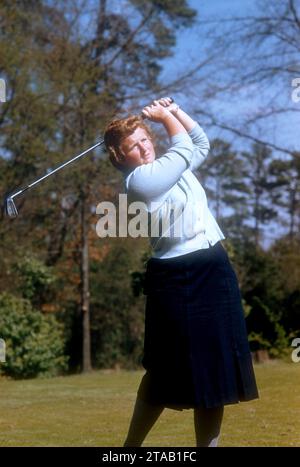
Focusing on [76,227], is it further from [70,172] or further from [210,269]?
[210,269]

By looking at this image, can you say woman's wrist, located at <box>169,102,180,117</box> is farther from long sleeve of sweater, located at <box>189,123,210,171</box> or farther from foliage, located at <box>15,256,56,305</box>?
foliage, located at <box>15,256,56,305</box>

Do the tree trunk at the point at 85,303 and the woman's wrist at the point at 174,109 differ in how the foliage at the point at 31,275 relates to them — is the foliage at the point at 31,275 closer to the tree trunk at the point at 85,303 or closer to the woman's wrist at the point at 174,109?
the tree trunk at the point at 85,303

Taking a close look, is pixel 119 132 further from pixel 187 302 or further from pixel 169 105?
pixel 187 302

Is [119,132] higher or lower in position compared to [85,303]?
higher

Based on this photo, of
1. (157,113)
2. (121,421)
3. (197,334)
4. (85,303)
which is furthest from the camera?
(85,303)

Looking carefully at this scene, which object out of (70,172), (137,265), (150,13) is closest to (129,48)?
(150,13)

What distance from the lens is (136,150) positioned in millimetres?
3078

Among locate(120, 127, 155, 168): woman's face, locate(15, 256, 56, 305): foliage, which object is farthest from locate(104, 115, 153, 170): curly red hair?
locate(15, 256, 56, 305): foliage

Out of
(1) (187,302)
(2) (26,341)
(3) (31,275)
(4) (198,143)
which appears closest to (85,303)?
(3) (31,275)

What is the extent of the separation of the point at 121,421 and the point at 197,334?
2756 millimetres

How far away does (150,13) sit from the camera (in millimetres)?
18391

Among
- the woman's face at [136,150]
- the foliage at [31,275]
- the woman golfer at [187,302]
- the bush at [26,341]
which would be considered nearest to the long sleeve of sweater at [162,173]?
the woman golfer at [187,302]

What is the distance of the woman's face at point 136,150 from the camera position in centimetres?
307

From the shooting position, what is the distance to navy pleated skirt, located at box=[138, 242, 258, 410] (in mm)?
2875
